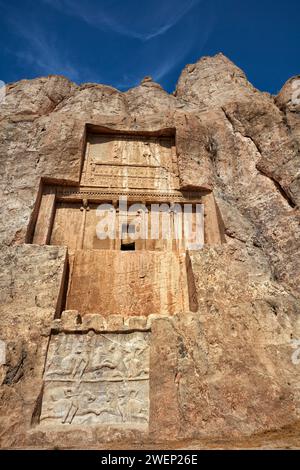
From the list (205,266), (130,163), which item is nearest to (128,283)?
(205,266)

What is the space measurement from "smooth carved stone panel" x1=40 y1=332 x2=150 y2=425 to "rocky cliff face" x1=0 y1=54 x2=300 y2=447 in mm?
249

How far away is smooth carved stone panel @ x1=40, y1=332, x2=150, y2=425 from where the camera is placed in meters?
5.31

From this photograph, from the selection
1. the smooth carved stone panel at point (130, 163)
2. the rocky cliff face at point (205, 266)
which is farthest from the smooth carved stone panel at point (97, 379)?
the smooth carved stone panel at point (130, 163)

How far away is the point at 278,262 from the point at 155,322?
334cm

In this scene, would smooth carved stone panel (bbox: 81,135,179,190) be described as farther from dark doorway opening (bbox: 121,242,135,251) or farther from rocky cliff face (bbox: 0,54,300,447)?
dark doorway opening (bbox: 121,242,135,251)

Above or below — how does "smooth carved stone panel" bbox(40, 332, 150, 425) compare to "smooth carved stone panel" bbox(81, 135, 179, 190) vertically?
below

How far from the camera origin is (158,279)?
7586mm

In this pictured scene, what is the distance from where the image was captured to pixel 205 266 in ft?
23.6

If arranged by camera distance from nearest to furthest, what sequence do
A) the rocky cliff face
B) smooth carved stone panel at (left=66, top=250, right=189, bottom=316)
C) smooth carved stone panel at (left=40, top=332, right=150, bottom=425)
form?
the rocky cliff face
smooth carved stone panel at (left=40, top=332, right=150, bottom=425)
smooth carved stone panel at (left=66, top=250, right=189, bottom=316)

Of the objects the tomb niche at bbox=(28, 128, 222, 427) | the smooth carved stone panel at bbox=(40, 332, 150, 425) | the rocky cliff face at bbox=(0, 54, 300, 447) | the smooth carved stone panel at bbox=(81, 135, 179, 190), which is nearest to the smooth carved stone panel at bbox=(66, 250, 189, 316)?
the tomb niche at bbox=(28, 128, 222, 427)

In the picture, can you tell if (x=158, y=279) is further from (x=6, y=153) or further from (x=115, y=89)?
(x=115, y=89)

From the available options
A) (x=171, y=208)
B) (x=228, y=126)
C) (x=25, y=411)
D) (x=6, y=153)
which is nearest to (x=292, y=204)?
(x=171, y=208)

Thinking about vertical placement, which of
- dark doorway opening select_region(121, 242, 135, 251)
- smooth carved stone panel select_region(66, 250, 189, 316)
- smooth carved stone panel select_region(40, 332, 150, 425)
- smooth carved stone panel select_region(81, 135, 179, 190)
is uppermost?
smooth carved stone panel select_region(81, 135, 179, 190)

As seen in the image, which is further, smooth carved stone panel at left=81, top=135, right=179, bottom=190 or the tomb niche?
smooth carved stone panel at left=81, top=135, right=179, bottom=190
